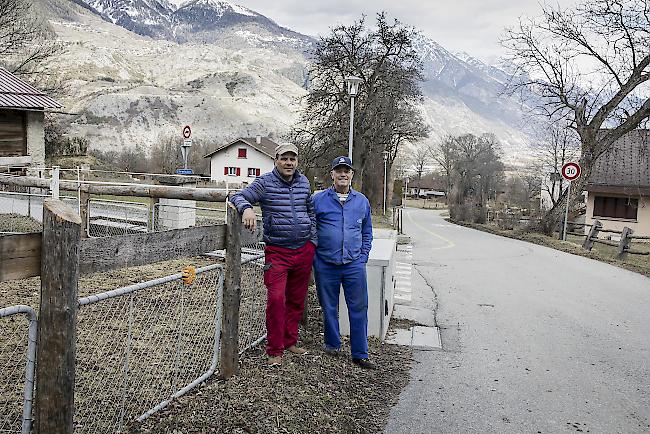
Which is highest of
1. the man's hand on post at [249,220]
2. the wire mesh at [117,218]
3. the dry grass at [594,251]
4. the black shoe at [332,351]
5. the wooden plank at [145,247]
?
the man's hand on post at [249,220]

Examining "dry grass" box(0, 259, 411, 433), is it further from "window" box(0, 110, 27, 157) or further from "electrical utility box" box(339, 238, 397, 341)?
"window" box(0, 110, 27, 157)

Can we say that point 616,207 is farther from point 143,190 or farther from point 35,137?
point 143,190

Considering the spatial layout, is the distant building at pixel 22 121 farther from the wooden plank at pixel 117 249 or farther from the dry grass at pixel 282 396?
the wooden plank at pixel 117 249

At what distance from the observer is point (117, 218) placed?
603 inches

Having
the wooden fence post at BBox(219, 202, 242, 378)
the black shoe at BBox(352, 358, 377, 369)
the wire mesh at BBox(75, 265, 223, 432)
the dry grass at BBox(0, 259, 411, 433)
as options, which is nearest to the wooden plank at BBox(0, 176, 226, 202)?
the wire mesh at BBox(75, 265, 223, 432)

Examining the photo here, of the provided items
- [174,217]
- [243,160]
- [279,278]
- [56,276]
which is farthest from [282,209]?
[243,160]

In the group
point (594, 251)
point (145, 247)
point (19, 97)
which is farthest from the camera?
point (19, 97)

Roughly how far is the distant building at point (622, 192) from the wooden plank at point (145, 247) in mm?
38963

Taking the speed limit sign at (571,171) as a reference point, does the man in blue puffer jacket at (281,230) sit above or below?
below

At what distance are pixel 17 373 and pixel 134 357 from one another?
0.99m

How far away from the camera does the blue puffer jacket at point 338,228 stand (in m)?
6.52

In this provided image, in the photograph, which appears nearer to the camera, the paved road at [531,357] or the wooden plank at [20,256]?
the wooden plank at [20,256]

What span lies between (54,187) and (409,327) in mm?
8320

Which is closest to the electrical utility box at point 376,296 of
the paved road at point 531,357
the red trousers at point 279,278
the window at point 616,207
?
the paved road at point 531,357
